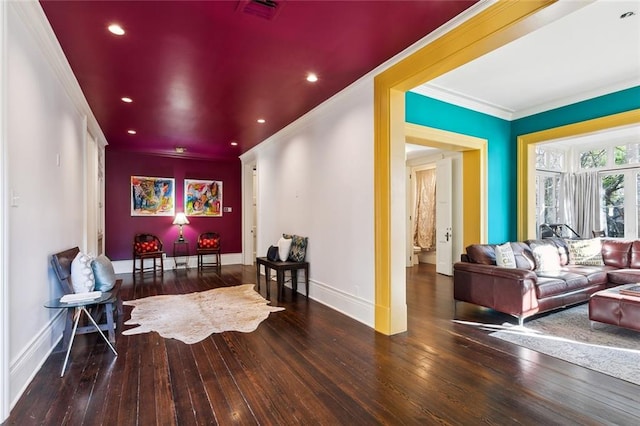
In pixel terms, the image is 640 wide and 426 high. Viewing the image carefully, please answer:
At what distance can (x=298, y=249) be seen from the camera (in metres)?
5.22

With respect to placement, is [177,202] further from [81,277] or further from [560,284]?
[560,284]

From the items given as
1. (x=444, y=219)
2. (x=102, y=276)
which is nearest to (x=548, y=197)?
(x=444, y=219)

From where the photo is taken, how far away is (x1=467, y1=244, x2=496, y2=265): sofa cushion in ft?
13.7

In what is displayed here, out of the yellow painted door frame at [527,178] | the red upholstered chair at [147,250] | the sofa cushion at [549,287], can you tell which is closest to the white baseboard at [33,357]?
the red upholstered chair at [147,250]

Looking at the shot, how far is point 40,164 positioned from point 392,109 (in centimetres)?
340

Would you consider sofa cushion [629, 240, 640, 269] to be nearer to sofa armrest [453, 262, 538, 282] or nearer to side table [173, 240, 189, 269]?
sofa armrest [453, 262, 538, 282]

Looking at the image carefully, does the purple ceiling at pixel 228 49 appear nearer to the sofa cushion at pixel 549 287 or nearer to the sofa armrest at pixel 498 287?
A: the sofa armrest at pixel 498 287

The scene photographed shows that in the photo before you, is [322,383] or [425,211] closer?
[322,383]

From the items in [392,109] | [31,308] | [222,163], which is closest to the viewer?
[31,308]

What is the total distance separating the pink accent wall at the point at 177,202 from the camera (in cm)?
735

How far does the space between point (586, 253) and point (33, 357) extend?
7.01 metres

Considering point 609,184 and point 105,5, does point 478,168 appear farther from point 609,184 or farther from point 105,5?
point 105,5

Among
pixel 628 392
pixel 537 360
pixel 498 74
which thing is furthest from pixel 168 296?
pixel 498 74

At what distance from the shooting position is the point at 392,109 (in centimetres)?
345
